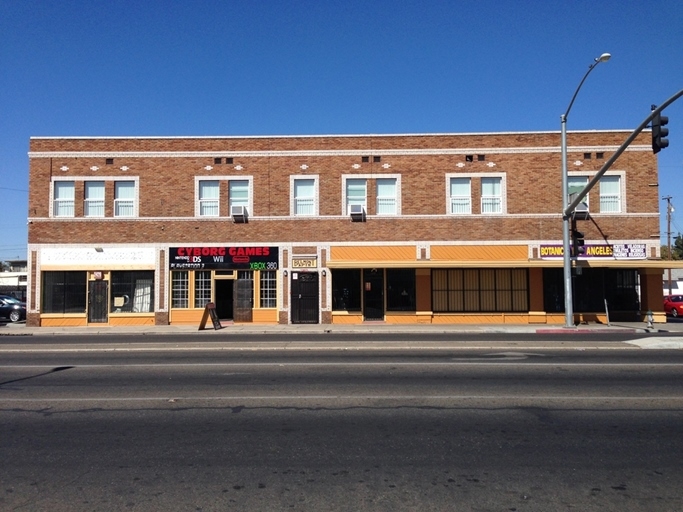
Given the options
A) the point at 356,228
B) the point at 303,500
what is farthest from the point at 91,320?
the point at 303,500

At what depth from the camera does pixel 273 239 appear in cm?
2775

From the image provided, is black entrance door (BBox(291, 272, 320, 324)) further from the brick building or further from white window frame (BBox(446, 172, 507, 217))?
white window frame (BBox(446, 172, 507, 217))

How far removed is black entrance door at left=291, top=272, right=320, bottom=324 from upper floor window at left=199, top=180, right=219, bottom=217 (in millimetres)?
4856

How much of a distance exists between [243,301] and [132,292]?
5.32m

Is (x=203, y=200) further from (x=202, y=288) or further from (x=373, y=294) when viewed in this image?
(x=373, y=294)

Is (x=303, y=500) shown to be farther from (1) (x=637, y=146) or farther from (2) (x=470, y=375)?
(1) (x=637, y=146)

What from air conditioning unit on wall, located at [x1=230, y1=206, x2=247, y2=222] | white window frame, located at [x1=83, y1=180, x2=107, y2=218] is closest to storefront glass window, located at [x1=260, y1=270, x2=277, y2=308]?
air conditioning unit on wall, located at [x1=230, y1=206, x2=247, y2=222]

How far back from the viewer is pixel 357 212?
27.4 metres

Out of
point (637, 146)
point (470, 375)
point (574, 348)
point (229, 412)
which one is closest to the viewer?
point (229, 412)

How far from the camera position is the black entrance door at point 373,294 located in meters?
27.7

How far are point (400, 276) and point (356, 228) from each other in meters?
3.02

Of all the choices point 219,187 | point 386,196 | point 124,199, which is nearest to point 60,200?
point 124,199

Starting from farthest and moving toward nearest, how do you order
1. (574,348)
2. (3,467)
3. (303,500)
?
1. (574,348)
2. (3,467)
3. (303,500)

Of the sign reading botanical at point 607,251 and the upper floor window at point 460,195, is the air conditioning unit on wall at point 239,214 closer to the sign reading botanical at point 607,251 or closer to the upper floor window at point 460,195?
the upper floor window at point 460,195
